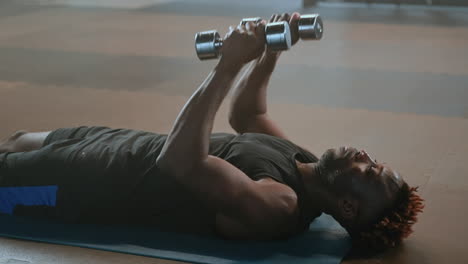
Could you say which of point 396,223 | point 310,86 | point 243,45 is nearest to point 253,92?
point 243,45

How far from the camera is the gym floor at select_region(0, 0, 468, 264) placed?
3.68 m

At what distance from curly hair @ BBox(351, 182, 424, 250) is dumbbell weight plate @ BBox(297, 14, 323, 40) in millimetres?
736

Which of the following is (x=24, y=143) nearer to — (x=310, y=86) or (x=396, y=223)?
(x=396, y=223)

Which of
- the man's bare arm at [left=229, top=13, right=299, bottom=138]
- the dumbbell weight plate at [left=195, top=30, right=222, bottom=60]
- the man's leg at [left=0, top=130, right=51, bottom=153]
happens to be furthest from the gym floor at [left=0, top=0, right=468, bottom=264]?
the dumbbell weight plate at [left=195, top=30, right=222, bottom=60]

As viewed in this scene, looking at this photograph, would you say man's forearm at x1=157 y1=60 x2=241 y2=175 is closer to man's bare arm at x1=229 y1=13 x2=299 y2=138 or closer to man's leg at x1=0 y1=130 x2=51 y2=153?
man's bare arm at x1=229 y1=13 x2=299 y2=138

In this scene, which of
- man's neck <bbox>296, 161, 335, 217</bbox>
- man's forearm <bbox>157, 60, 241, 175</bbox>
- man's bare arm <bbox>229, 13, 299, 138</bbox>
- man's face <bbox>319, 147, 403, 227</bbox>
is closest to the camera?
man's forearm <bbox>157, 60, 241, 175</bbox>

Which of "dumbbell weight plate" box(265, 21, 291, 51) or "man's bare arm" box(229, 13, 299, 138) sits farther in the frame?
"man's bare arm" box(229, 13, 299, 138)

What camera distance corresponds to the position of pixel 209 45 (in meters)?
3.12

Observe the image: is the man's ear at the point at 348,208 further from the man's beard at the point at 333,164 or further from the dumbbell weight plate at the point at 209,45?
the dumbbell weight plate at the point at 209,45

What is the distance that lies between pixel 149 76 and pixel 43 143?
289cm

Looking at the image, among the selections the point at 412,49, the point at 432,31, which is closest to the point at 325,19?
the point at 432,31

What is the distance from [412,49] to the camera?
741 cm

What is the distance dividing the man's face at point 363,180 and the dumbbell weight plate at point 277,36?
0.51 m

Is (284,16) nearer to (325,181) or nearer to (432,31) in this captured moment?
(325,181)
